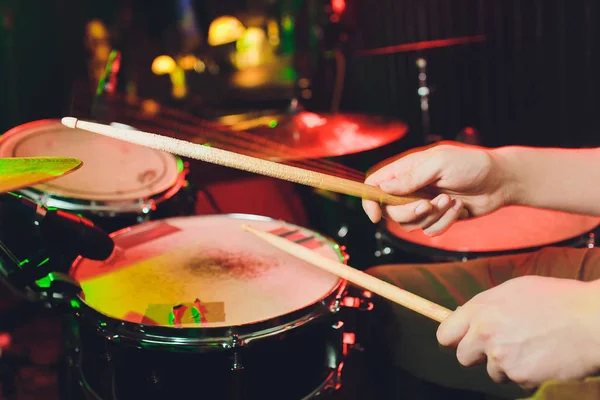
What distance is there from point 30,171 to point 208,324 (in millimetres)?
392

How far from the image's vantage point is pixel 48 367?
6.78 feet

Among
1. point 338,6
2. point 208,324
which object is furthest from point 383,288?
point 338,6

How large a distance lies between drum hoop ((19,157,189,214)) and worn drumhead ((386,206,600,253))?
0.68 metres

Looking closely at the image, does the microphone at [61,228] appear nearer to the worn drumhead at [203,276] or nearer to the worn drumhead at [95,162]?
the worn drumhead at [203,276]

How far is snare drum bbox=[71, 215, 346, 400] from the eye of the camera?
95 centimetres

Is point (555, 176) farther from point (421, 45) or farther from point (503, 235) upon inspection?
point (421, 45)

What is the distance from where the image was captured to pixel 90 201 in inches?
57.1

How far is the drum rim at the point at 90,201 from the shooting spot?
140 cm

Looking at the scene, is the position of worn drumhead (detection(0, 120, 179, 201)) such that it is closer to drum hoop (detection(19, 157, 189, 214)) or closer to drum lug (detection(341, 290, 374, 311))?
drum hoop (detection(19, 157, 189, 214))

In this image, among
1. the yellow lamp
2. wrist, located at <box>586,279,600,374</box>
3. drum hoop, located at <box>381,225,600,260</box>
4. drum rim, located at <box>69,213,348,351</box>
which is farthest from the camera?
the yellow lamp

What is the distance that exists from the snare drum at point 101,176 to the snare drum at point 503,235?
0.69 m

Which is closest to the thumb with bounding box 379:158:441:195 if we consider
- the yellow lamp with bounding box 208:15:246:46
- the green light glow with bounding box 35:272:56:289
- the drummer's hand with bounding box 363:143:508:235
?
the drummer's hand with bounding box 363:143:508:235

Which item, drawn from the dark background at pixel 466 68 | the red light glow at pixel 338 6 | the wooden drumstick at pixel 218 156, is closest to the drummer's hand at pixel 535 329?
the wooden drumstick at pixel 218 156

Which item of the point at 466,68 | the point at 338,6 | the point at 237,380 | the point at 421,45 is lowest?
the point at 237,380
